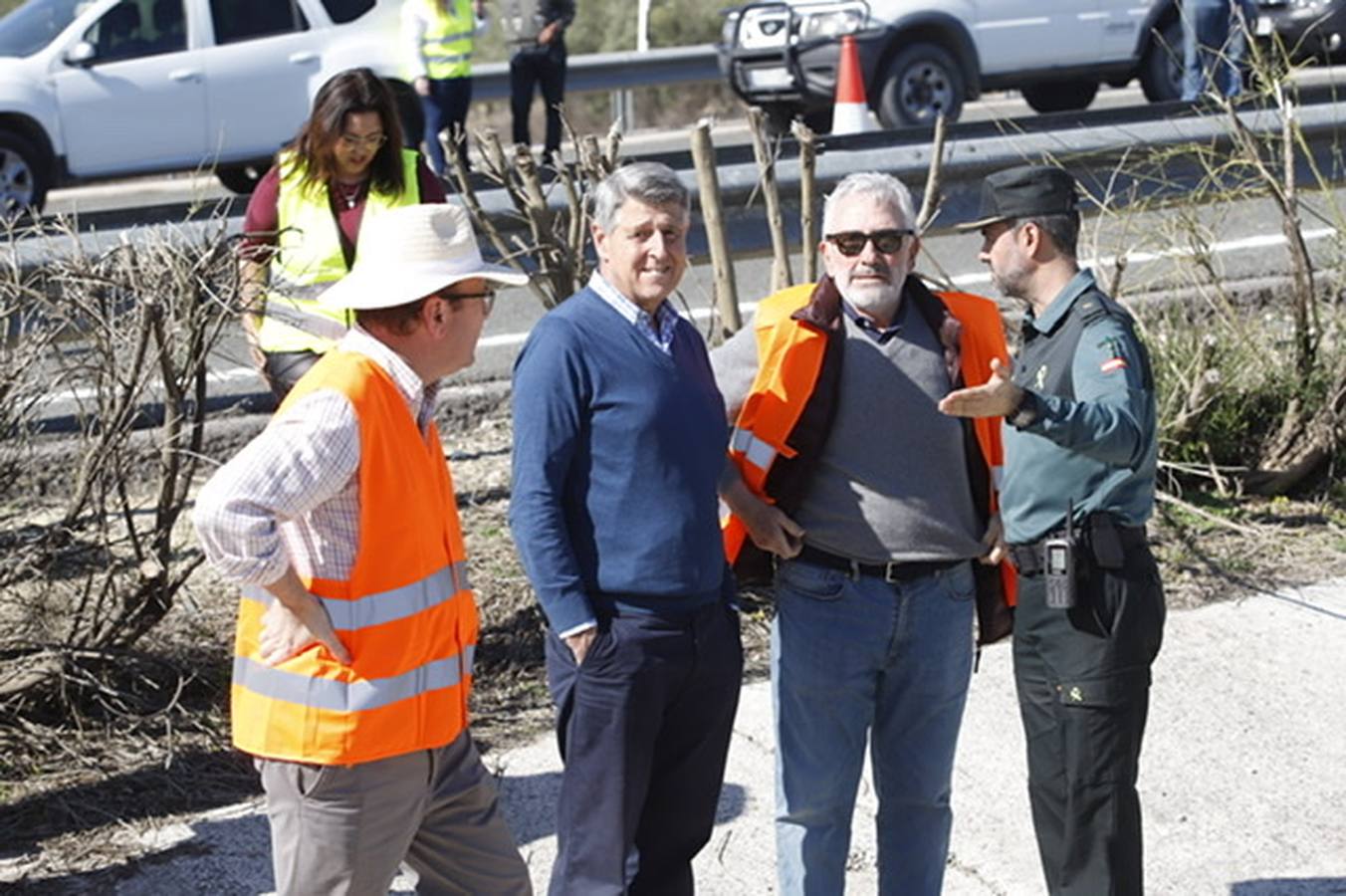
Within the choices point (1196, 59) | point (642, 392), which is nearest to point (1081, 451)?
point (642, 392)

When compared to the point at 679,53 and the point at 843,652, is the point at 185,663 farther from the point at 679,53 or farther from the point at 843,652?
the point at 679,53

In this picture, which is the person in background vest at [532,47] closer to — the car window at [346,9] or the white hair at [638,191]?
the car window at [346,9]

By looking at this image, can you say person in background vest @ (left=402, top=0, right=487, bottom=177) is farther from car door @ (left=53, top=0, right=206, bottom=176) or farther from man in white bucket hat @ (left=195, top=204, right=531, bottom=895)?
man in white bucket hat @ (left=195, top=204, right=531, bottom=895)

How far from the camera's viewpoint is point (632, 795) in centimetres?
420

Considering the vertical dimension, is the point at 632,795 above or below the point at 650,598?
below

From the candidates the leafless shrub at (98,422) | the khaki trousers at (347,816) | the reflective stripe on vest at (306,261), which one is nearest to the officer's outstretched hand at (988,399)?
the khaki trousers at (347,816)

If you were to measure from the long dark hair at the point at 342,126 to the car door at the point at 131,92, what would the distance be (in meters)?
8.75

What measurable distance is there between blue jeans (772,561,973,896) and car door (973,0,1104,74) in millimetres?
12112

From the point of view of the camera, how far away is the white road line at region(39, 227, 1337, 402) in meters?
5.79

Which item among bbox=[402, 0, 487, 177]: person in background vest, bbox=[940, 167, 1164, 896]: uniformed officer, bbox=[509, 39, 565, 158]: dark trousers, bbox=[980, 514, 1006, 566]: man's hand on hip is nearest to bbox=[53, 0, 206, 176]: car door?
bbox=[402, 0, 487, 177]: person in background vest

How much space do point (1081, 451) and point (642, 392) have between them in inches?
35.7

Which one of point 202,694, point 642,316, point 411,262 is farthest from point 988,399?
point 202,694

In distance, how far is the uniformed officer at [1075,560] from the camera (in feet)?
14.3

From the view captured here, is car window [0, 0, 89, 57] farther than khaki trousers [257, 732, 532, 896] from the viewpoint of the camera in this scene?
Yes
